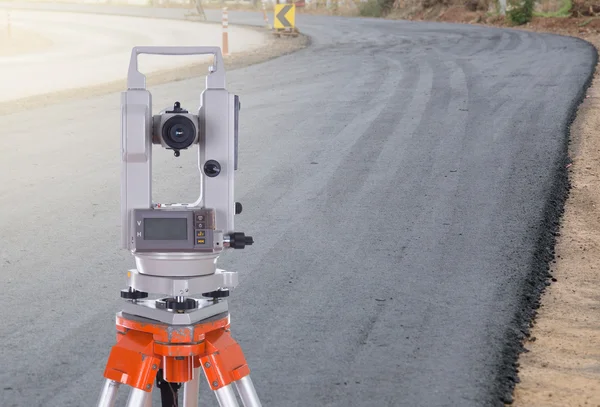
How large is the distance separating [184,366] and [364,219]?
554cm

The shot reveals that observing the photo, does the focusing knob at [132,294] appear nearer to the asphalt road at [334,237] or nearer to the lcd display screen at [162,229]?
the lcd display screen at [162,229]

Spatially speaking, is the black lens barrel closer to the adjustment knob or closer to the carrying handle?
the carrying handle

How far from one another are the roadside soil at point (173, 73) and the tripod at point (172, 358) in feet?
42.0

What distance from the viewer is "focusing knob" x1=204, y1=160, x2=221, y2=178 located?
3000 mm

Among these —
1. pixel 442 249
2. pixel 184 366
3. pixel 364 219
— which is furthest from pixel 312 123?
pixel 184 366

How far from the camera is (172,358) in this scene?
318 centimetres

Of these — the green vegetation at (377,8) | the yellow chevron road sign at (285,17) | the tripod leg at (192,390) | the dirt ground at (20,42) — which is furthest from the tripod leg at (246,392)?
the green vegetation at (377,8)

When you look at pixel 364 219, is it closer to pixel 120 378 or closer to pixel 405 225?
pixel 405 225

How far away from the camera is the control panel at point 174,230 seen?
2959 mm

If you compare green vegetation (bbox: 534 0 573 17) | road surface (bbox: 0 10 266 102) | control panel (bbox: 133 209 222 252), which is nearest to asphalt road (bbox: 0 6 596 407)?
control panel (bbox: 133 209 222 252)

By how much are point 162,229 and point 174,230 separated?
0.04 m

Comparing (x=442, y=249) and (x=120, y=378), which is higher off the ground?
(x=120, y=378)

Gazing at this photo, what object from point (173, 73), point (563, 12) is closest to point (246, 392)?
point (173, 73)

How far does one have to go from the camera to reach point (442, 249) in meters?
7.70
